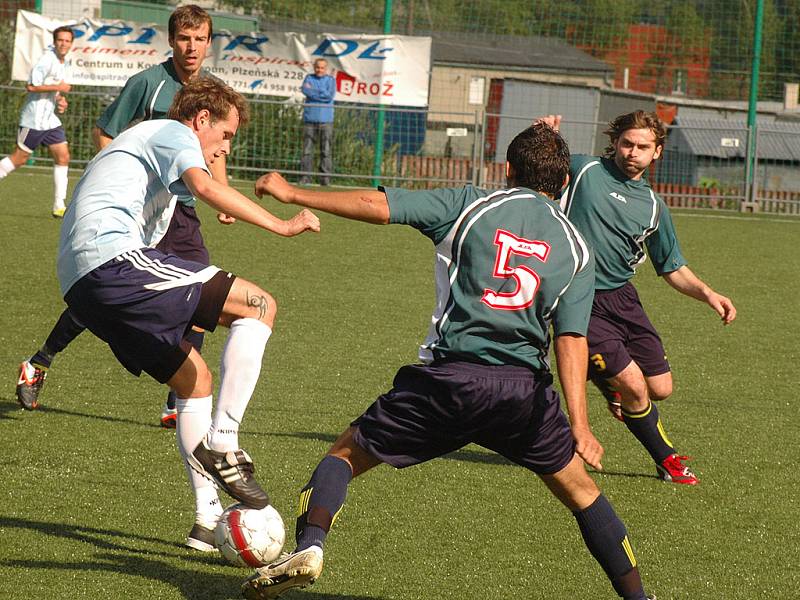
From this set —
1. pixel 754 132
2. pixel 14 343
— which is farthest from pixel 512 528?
pixel 754 132

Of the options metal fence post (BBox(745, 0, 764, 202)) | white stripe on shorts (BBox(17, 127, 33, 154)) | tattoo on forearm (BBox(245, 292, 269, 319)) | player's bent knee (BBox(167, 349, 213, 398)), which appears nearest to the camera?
tattoo on forearm (BBox(245, 292, 269, 319))

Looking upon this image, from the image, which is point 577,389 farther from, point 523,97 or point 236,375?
point 523,97

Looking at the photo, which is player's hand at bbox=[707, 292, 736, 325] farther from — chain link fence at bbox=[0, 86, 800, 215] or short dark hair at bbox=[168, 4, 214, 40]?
chain link fence at bbox=[0, 86, 800, 215]

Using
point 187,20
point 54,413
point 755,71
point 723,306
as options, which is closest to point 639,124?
point 723,306

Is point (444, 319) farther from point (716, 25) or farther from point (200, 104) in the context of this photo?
point (716, 25)

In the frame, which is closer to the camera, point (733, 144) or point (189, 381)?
point (189, 381)

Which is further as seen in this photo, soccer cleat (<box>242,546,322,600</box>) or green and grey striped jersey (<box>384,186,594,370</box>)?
green and grey striped jersey (<box>384,186,594,370</box>)

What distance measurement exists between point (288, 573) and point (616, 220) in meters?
2.89

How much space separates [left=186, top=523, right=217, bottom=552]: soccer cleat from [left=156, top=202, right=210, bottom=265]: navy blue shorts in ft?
5.68

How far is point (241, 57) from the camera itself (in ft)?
64.0

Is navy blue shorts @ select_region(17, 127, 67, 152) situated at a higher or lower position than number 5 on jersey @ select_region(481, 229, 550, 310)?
higher

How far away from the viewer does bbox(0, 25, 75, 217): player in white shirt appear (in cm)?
1345


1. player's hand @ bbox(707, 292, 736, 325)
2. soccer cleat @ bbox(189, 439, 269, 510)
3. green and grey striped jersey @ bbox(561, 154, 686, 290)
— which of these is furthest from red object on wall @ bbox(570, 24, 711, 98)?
soccer cleat @ bbox(189, 439, 269, 510)

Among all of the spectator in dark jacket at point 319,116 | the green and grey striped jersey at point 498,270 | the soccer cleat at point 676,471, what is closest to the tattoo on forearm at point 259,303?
the green and grey striped jersey at point 498,270
